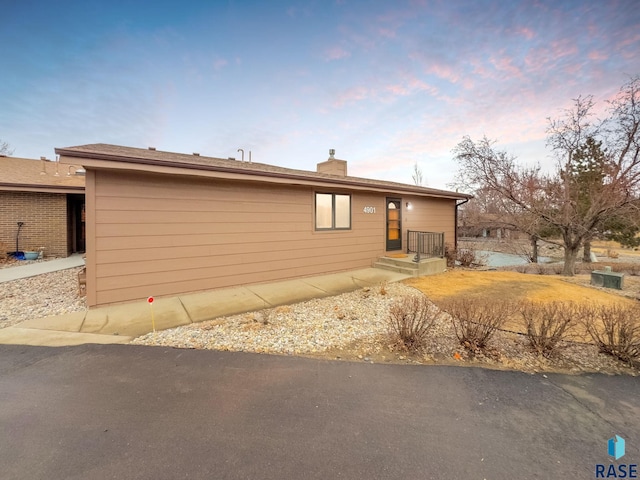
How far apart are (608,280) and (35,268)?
55.6 ft

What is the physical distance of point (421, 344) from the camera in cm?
347

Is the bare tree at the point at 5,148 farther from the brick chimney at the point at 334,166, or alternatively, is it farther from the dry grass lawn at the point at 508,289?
the dry grass lawn at the point at 508,289

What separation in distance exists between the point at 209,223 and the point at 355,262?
4809 millimetres

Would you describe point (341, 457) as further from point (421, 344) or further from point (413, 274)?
point (413, 274)

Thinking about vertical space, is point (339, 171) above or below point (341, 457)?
above

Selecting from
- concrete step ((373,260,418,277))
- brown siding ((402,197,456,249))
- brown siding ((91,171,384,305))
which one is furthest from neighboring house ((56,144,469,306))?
brown siding ((402,197,456,249))

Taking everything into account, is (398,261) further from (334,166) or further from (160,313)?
(160,313)

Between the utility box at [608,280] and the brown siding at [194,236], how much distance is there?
739 cm

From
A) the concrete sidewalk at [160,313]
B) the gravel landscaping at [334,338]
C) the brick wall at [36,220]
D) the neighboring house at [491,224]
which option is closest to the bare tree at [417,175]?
the neighboring house at [491,224]

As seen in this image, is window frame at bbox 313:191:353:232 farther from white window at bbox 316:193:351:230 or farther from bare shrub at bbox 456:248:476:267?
Result: bare shrub at bbox 456:248:476:267

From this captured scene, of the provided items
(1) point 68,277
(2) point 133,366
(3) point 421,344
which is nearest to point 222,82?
(1) point 68,277

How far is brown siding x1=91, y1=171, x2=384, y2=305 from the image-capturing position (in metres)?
5.17

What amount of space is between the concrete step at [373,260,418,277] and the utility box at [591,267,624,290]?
4953 millimetres

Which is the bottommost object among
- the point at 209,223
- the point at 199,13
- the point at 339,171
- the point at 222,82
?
the point at 209,223
